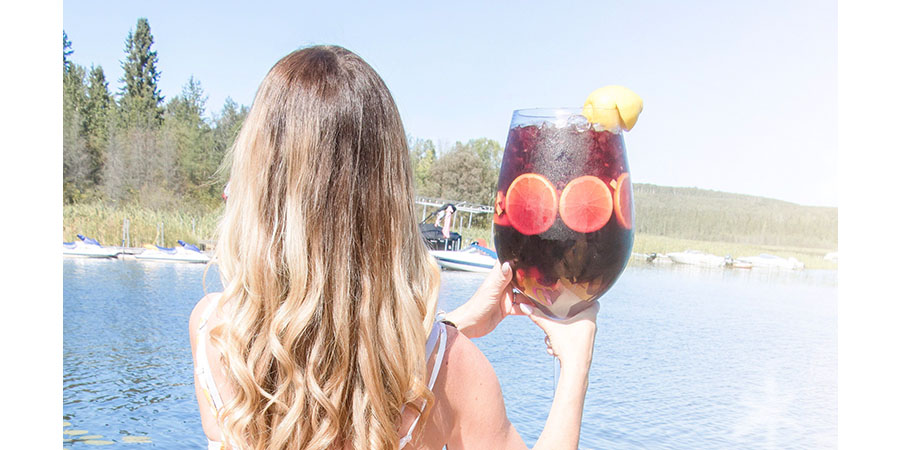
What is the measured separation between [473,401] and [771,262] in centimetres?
1731

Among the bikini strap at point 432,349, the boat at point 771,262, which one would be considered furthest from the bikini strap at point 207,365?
the boat at point 771,262

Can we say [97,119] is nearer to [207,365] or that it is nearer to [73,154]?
[73,154]

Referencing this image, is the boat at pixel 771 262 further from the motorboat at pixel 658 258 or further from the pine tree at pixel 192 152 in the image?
the pine tree at pixel 192 152

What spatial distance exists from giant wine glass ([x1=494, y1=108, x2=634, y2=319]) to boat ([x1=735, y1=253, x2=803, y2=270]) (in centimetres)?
1659

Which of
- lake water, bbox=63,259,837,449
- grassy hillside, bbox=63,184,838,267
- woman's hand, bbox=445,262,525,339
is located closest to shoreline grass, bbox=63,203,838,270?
grassy hillside, bbox=63,184,838,267

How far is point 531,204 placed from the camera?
59 cm

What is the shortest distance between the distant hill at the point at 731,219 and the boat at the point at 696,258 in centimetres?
39

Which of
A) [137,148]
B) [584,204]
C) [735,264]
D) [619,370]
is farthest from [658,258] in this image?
[584,204]

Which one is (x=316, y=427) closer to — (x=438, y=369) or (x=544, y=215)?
(x=438, y=369)

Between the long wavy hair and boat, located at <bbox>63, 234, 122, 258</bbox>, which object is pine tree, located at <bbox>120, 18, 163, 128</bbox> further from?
the long wavy hair

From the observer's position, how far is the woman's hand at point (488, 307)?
69 cm

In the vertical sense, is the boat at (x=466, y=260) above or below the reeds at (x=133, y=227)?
below

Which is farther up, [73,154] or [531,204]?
[73,154]
